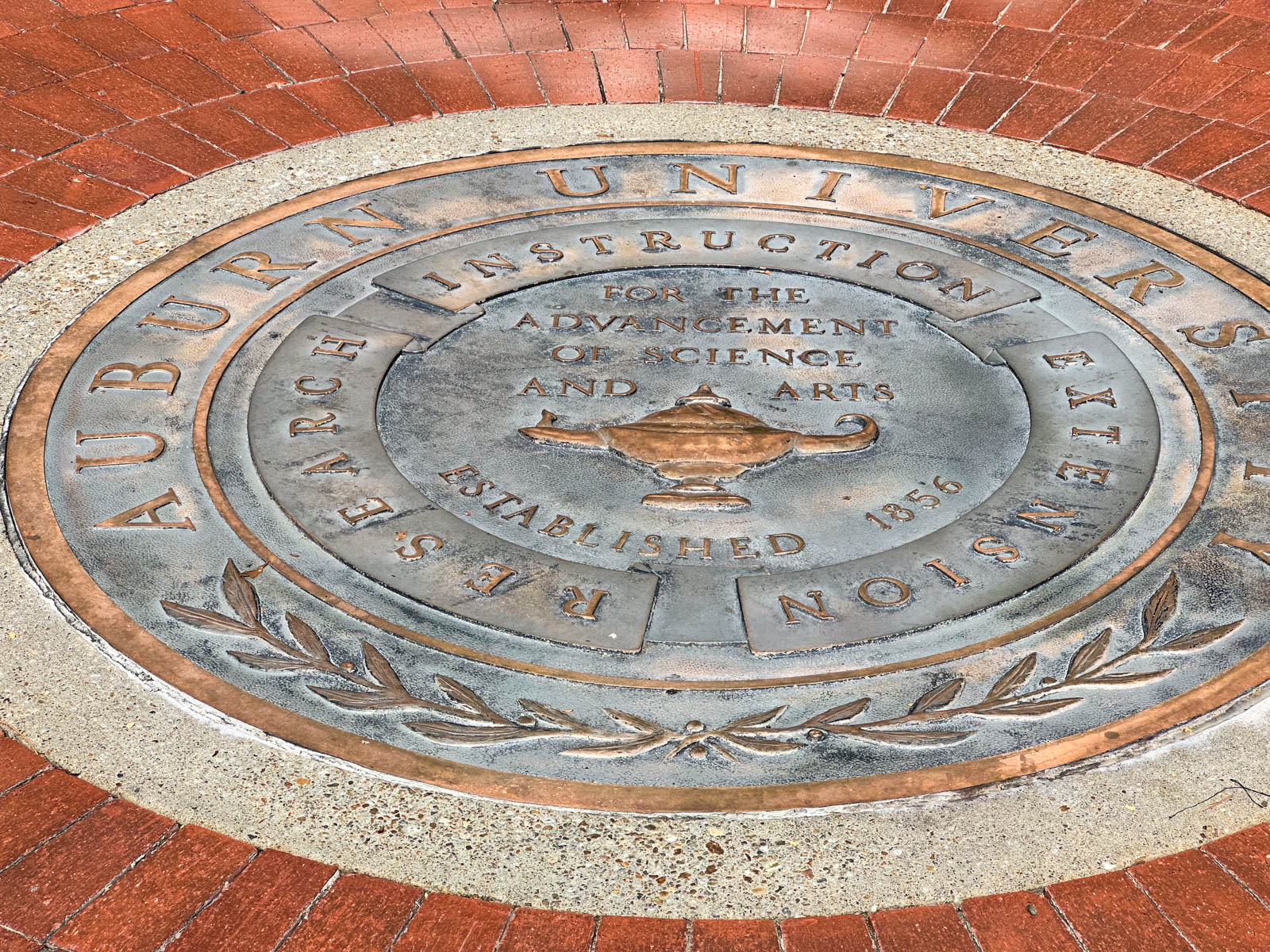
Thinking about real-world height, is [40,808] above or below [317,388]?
below

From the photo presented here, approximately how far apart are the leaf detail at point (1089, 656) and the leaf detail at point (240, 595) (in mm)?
1952

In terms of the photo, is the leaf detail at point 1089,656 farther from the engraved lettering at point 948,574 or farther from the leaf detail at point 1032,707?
the engraved lettering at point 948,574

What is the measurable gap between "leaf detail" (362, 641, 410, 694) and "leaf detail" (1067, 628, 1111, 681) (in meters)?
1.56

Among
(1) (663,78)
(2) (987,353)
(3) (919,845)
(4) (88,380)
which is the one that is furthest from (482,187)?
(3) (919,845)

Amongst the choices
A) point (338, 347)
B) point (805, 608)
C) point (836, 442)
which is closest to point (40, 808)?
point (805, 608)

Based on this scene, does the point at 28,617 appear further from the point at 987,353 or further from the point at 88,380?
the point at 987,353

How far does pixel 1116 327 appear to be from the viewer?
4.38 meters

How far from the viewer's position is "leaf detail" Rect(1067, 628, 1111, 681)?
3.10 m

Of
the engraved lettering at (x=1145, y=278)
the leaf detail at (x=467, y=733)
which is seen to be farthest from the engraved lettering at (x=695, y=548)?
the engraved lettering at (x=1145, y=278)

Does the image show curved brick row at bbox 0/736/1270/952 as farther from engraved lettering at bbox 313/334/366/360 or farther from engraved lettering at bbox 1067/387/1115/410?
engraved lettering at bbox 313/334/366/360

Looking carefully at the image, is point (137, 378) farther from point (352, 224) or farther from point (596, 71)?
point (596, 71)

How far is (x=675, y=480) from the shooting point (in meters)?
3.75

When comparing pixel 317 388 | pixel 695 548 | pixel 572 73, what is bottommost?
pixel 695 548

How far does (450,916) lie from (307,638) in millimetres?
867
